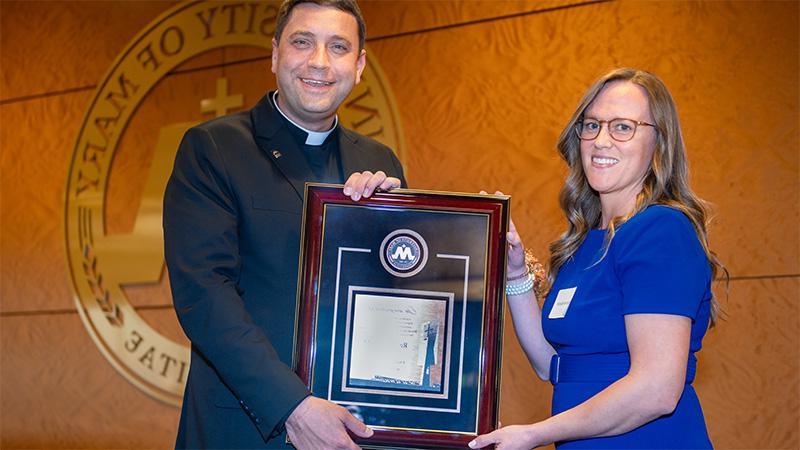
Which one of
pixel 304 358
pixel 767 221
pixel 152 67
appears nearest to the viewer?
pixel 304 358

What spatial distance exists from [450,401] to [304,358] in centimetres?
31

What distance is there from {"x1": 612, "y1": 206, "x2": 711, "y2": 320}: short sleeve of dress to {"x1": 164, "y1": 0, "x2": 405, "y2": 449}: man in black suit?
0.53 meters

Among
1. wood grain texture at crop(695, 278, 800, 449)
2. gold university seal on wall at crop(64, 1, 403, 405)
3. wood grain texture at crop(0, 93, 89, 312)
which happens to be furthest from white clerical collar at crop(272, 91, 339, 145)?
wood grain texture at crop(0, 93, 89, 312)

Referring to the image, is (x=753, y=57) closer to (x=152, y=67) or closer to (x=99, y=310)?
(x=152, y=67)

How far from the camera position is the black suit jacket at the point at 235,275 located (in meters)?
1.89

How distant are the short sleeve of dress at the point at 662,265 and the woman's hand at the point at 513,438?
0.97 ft

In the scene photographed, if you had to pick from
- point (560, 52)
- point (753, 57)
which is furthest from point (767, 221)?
point (560, 52)

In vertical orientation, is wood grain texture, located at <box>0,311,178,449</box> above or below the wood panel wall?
below

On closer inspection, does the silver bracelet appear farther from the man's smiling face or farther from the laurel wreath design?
the laurel wreath design

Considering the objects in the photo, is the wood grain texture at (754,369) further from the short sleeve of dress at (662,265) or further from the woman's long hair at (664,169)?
the short sleeve of dress at (662,265)

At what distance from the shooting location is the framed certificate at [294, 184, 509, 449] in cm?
191

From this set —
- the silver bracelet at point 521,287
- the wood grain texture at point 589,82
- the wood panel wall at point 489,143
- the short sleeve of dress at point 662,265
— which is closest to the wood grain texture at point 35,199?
the wood panel wall at point 489,143

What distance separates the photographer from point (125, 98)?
4633 millimetres

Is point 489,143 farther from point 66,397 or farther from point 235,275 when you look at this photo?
point 66,397
